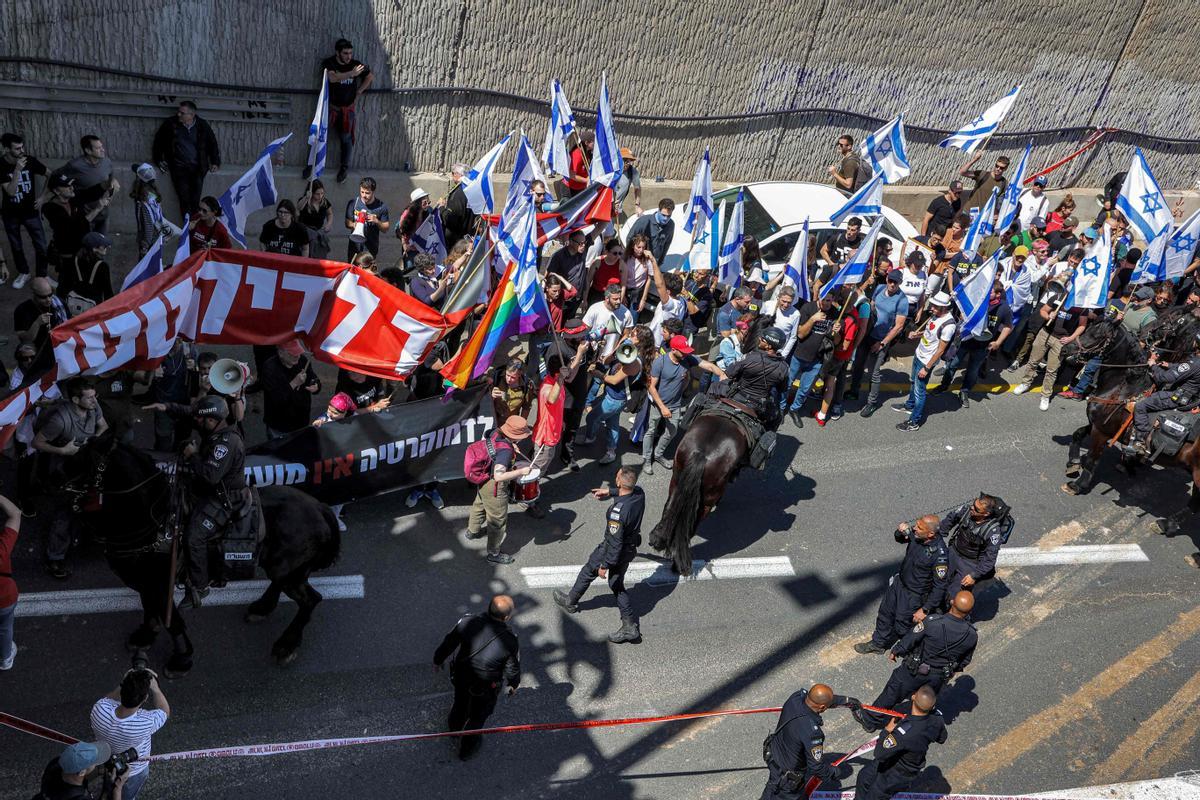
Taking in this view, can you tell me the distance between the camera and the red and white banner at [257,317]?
7992 mm

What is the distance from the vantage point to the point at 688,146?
16.7m

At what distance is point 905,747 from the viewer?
23.7 feet

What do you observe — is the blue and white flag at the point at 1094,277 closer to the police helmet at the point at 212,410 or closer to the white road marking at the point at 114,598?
the white road marking at the point at 114,598

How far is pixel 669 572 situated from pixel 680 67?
9142 mm

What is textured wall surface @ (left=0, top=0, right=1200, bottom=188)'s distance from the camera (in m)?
12.7

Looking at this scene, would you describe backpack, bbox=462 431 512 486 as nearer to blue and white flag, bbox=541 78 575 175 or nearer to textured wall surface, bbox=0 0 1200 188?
blue and white flag, bbox=541 78 575 175

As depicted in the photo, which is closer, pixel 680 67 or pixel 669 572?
pixel 669 572

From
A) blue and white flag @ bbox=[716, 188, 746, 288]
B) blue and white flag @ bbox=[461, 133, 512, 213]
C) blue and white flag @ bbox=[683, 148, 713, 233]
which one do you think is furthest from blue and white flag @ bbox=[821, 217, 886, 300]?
blue and white flag @ bbox=[461, 133, 512, 213]

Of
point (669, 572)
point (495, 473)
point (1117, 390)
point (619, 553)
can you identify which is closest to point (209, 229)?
point (495, 473)

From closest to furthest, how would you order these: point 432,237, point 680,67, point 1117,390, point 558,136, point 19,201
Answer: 1. point 19,201
2. point 432,237
3. point 1117,390
4. point 558,136
5. point 680,67

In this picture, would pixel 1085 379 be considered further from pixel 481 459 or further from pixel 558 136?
pixel 481 459

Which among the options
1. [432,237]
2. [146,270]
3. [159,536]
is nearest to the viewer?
[159,536]

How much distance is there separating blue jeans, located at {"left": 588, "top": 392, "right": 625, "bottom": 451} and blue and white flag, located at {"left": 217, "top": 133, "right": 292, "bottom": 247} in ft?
12.5

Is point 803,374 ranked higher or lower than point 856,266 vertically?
lower
